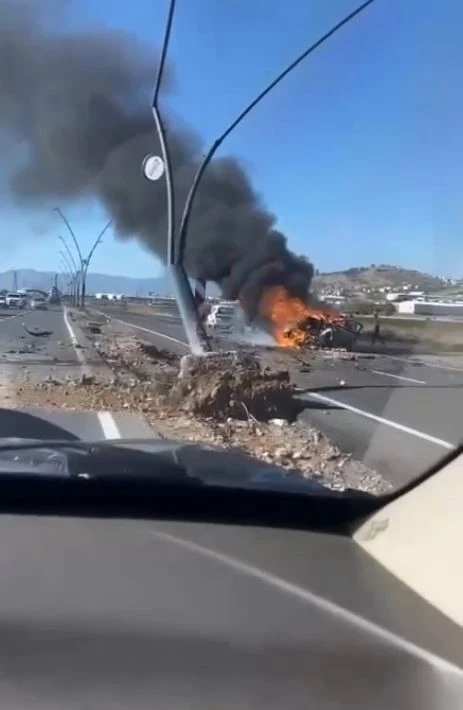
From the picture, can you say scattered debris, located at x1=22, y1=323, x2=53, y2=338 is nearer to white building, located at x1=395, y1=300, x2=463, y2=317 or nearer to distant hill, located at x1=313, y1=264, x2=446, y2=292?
distant hill, located at x1=313, y1=264, x2=446, y2=292

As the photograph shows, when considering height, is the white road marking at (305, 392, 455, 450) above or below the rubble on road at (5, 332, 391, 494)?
above

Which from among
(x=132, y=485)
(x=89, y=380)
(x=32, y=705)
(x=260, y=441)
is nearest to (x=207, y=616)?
(x=32, y=705)

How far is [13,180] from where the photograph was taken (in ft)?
17.4

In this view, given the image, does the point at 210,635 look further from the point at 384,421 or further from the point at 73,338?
the point at 73,338

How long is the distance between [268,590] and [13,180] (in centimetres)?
319

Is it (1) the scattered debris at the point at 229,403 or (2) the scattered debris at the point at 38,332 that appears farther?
(2) the scattered debris at the point at 38,332

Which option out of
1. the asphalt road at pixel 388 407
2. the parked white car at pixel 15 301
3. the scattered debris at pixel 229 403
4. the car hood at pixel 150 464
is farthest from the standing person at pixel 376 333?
the parked white car at pixel 15 301

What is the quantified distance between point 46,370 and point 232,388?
266cm

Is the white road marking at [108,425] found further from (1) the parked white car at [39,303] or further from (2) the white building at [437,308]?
(1) the parked white car at [39,303]

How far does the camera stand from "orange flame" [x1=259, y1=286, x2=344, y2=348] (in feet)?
17.8

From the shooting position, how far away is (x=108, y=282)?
6.51 m

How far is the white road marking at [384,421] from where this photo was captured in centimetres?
378

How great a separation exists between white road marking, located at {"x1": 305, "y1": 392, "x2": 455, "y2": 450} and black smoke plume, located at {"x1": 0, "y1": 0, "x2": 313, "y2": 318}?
0.60 meters

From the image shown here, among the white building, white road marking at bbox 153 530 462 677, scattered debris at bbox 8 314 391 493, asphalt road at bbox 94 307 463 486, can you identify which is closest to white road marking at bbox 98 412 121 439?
scattered debris at bbox 8 314 391 493
